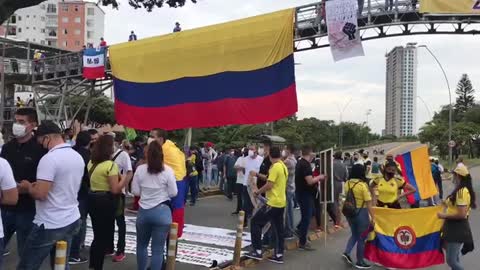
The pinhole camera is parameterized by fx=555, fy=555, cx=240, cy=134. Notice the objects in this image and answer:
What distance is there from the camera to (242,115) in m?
9.77

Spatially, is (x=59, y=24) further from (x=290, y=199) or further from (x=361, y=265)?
(x=361, y=265)

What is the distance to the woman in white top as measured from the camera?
20.2 feet

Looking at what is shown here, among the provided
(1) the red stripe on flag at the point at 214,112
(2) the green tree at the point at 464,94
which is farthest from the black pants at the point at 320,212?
(2) the green tree at the point at 464,94

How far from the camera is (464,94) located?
339ft

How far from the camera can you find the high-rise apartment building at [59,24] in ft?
346

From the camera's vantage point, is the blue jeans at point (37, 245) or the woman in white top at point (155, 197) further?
the woman in white top at point (155, 197)

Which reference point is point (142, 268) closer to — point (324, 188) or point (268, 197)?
point (268, 197)

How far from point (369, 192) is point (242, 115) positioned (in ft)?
8.75

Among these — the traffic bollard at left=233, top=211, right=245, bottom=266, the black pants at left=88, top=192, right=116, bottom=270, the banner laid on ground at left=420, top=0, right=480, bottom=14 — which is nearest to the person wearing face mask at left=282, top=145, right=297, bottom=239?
the traffic bollard at left=233, top=211, right=245, bottom=266

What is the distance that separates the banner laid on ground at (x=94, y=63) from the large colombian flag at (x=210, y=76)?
1204 cm

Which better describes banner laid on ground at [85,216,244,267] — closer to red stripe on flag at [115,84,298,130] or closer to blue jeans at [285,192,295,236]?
blue jeans at [285,192,295,236]

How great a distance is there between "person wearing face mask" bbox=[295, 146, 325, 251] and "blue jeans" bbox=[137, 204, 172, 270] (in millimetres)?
3827

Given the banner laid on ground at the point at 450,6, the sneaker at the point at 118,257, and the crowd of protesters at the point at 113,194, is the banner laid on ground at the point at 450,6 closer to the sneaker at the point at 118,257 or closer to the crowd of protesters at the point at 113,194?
the crowd of protesters at the point at 113,194

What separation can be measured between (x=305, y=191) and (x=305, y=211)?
351 mm
